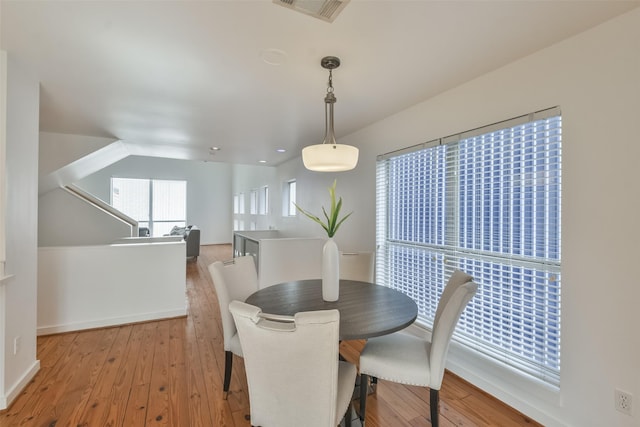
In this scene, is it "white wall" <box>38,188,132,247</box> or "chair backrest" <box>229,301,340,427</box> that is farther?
"white wall" <box>38,188,132,247</box>

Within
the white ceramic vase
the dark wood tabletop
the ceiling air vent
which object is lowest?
the dark wood tabletop

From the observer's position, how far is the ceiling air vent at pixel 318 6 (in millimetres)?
1350

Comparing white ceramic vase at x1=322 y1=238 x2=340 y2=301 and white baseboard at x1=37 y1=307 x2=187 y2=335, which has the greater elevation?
white ceramic vase at x1=322 y1=238 x2=340 y2=301

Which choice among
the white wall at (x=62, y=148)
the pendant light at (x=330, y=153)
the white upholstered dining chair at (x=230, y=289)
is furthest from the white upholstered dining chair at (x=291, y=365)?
the white wall at (x=62, y=148)

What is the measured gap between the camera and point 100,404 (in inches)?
76.7

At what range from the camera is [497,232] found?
2.10 meters

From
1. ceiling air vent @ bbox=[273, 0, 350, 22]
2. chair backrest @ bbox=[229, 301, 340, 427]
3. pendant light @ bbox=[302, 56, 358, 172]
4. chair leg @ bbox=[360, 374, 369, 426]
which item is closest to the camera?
chair backrest @ bbox=[229, 301, 340, 427]

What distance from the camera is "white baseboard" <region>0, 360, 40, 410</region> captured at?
74.2 inches

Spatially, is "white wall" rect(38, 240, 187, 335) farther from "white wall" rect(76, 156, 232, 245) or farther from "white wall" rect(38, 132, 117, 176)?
"white wall" rect(76, 156, 232, 245)

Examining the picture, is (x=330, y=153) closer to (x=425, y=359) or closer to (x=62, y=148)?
(x=425, y=359)

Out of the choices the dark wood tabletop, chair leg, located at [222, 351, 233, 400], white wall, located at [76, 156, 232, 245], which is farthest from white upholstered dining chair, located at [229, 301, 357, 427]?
white wall, located at [76, 156, 232, 245]

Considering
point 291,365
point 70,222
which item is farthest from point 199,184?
point 291,365

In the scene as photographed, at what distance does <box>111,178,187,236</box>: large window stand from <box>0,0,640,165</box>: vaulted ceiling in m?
7.02

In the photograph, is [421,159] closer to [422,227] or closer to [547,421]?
[422,227]
